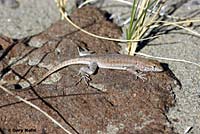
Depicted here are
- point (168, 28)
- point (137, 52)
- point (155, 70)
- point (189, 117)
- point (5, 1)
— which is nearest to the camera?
point (189, 117)

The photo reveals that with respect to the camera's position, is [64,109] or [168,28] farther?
[168,28]

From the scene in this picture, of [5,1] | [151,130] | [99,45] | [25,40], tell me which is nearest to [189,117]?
[151,130]

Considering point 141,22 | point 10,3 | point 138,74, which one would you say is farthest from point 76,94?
point 10,3

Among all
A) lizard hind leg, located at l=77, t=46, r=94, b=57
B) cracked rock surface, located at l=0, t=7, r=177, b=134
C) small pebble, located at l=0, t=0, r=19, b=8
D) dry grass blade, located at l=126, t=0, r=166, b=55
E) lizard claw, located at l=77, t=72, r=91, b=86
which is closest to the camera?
cracked rock surface, located at l=0, t=7, r=177, b=134

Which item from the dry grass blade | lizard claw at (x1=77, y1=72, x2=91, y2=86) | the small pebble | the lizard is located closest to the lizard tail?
the lizard

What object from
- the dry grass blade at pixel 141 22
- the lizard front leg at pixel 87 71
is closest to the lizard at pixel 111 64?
the lizard front leg at pixel 87 71

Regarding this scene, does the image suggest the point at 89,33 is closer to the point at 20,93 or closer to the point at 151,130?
the point at 20,93

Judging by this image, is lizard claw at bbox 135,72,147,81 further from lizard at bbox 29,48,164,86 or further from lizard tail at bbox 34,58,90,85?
lizard tail at bbox 34,58,90,85
